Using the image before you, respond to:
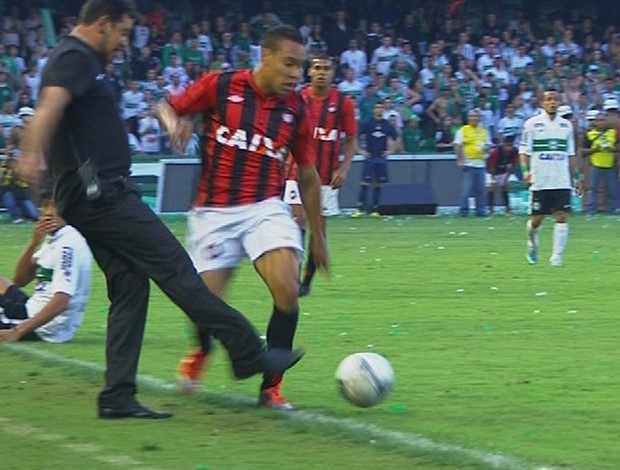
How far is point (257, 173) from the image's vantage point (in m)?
8.73

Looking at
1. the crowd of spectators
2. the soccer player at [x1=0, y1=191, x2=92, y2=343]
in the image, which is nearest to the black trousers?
the soccer player at [x1=0, y1=191, x2=92, y2=343]

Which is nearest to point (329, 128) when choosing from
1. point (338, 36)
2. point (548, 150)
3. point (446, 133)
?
point (548, 150)

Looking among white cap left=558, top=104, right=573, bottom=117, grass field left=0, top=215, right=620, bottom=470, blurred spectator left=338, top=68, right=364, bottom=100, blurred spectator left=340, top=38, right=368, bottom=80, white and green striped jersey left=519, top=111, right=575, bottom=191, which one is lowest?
grass field left=0, top=215, right=620, bottom=470

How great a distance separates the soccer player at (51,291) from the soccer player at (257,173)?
100 inches

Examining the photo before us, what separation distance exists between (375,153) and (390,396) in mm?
22234

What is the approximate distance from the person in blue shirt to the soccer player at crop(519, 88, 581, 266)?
415 inches

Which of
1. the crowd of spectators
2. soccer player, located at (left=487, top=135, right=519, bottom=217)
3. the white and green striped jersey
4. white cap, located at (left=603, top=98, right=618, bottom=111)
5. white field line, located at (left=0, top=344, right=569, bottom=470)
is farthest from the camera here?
the crowd of spectators

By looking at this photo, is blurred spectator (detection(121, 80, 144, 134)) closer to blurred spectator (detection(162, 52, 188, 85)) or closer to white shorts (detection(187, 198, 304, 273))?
blurred spectator (detection(162, 52, 188, 85))

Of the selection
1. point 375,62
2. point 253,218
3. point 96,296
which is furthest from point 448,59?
point 253,218

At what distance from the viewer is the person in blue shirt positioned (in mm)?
31078

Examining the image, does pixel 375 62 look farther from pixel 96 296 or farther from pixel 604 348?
pixel 604 348

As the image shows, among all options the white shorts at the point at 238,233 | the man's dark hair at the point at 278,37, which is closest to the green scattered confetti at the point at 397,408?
the white shorts at the point at 238,233

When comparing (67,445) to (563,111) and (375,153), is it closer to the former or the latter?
(563,111)

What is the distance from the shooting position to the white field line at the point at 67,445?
6887 mm
